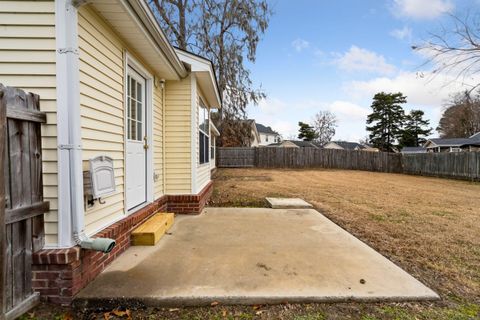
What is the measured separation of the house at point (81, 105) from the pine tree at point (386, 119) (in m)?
42.5

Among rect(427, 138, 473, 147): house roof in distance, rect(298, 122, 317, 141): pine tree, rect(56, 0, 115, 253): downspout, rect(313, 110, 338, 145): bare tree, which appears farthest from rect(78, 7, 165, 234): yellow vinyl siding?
rect(298, 122, 317, 141): pine tree

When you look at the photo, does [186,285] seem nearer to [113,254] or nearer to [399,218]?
[113,254]

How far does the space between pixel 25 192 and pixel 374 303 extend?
2875mm

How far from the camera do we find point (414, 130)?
132ft

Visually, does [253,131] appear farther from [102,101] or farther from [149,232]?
[102,101]

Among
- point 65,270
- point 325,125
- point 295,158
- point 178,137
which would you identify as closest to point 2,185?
point 65,270

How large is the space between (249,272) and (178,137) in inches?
121

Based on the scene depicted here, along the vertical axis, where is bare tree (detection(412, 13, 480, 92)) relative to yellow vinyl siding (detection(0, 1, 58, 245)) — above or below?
above

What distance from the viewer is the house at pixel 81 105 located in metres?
2.06

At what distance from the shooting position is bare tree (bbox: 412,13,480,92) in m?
5.66

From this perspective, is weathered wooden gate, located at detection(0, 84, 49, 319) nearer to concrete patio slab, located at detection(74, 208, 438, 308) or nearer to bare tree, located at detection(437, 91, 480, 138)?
concrete patio slab, located at detection(74, 208, 438, 308)

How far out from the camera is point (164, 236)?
3.62 meters

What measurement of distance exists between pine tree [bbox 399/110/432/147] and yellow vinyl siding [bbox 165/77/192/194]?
1691 inches

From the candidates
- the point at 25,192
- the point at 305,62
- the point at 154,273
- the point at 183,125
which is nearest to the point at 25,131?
the point at 25,192
